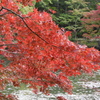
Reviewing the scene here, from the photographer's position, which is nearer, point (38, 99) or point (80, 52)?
point (80, 52)

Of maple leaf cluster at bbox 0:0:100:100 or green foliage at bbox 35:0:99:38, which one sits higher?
green foliage at bbox 35:0:99:38

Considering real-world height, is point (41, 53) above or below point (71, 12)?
below

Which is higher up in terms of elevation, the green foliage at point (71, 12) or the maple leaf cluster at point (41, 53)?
the green foliage at point (71, 12)

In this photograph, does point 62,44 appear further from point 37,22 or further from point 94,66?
point 94,66

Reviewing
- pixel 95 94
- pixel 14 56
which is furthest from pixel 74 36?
pixel 14 56

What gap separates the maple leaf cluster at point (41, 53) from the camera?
339cm

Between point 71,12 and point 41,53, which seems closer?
point 41,53

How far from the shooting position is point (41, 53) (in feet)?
12.8

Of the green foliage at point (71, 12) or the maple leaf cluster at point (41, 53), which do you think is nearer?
the maple leaf cluster at point (41, 53)

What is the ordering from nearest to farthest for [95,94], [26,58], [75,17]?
[26,58]
[95,94]
[75,17]

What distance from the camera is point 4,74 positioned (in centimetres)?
368

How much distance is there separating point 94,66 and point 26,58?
52.8 inches

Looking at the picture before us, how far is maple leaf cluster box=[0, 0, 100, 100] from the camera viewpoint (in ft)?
11.1

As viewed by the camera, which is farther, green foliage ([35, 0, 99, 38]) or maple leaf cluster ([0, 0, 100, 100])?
green foliage ([35, 0, 99, 38])
